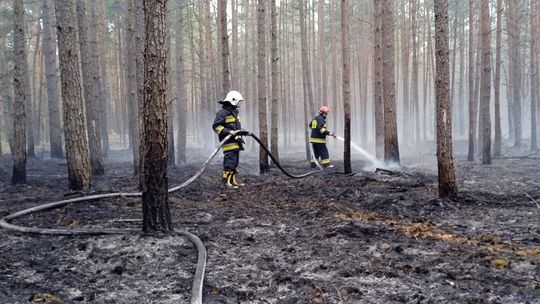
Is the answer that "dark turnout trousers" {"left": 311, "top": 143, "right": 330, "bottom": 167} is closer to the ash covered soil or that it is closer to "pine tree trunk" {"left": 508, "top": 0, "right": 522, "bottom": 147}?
the ash covered soil

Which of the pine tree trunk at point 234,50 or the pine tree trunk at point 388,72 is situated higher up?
the pine tree trunk at point 234,50

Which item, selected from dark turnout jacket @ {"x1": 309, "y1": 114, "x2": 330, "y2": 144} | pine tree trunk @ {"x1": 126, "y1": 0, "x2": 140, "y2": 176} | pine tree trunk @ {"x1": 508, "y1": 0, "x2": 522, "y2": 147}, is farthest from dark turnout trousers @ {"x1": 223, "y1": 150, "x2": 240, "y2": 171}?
pine tree trunk @ {"x1": 508, "y1": 0, "x2": 522, "y2": 147}

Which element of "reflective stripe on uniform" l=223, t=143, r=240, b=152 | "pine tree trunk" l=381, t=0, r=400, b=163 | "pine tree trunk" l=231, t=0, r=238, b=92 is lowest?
"reflective stripe on uniform" l=223, t=143, r=240, b=152

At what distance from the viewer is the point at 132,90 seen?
40.7 ft

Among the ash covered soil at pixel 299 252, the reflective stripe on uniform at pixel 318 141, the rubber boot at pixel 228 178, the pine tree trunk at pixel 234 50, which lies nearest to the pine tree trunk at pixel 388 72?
the reflective stripe on uniform at pixel 318 141

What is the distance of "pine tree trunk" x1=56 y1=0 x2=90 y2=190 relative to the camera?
818 cm

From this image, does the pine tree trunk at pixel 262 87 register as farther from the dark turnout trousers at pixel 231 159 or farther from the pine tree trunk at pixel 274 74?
the dark turnout trousers at pixel 231 159

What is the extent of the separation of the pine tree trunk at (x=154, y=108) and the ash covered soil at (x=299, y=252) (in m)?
0.59

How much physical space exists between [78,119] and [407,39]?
2298 cm

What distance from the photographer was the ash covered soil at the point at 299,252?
12.4 feet

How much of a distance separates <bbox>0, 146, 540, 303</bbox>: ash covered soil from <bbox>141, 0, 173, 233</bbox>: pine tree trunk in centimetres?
59

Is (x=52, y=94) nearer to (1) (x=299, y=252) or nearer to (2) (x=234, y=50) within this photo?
(2) (x=234, y=50)

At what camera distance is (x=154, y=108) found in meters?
5.15

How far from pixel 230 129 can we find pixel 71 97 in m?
3.22
